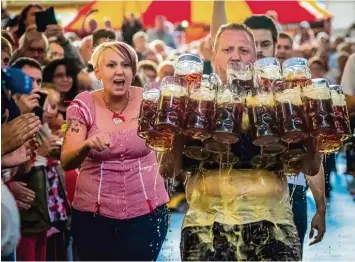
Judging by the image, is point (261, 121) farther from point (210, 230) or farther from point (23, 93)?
point (23, 93)

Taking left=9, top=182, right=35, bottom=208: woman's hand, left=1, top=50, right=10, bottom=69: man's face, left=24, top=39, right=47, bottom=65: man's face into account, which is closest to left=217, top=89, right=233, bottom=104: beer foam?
left=9, top=182, right=35, bottom=208: woman's hand

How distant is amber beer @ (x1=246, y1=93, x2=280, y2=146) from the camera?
3602 mm

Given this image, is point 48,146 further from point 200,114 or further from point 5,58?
point 200,114

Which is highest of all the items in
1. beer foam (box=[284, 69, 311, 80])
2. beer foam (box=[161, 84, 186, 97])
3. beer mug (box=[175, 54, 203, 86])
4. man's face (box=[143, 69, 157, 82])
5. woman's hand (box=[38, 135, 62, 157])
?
beer mug (box=[175, 54, 203, 86])

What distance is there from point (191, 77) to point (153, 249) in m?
1.81

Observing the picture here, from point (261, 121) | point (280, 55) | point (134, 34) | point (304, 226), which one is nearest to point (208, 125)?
point (261, 121)

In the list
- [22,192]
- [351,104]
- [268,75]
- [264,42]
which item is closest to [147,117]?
[268,75]

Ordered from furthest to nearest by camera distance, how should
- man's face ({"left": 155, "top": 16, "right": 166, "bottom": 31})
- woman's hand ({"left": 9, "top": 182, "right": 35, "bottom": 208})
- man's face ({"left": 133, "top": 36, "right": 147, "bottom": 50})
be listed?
man's face ({"left": 155, "top": 16, "right": 166, "bottom": 31}) → man's face ({"left": 133, "top": 36, "right": 147, "bottom": 50}) → woman's hand ({"left": 9, "top": 182, "right": 35, "bottom": 208})

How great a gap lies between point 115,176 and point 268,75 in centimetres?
161

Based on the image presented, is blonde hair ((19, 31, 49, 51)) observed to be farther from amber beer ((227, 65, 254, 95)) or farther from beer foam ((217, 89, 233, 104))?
beer foam ((217, 89, 233, 104))

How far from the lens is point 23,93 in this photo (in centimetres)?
576

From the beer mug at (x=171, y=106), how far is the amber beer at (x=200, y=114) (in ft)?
0.12

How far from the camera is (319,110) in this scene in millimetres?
3609

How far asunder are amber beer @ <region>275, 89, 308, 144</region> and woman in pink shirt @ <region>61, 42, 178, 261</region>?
158 centimetres
